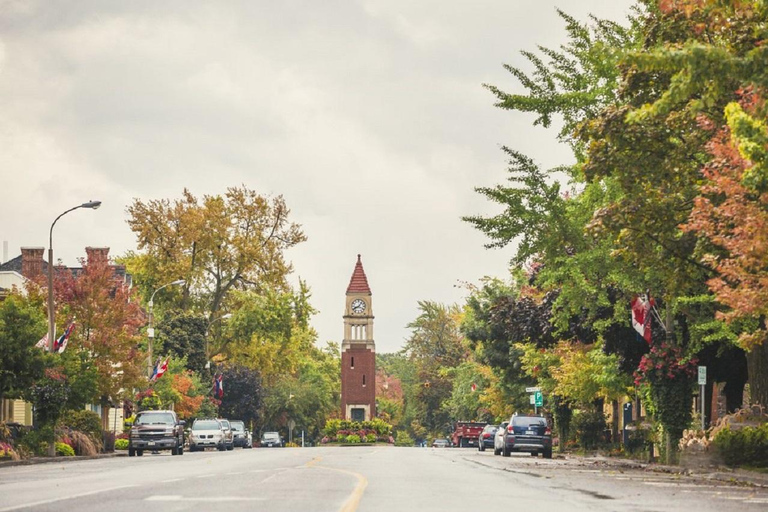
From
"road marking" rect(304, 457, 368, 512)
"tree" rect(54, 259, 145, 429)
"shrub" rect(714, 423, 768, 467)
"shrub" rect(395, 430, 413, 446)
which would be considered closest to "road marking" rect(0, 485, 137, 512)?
"road marking" rect(304, 457, 368, 512)

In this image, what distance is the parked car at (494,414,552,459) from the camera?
153 feet

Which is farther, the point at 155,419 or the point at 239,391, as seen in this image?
the point at 239,391

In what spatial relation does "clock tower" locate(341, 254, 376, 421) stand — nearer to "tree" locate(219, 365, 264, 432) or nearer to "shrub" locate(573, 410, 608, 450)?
"tree" locate(219, 365, 264, 432)

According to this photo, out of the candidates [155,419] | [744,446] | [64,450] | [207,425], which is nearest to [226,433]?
[207,425]

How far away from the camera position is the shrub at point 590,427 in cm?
5141

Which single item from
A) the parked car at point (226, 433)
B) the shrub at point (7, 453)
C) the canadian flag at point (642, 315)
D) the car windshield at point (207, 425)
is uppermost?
the canadian flag at point (642, 315)

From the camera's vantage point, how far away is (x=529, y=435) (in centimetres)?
4659

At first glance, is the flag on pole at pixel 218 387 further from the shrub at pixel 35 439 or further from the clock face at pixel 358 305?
the clock face at pixel 358 305

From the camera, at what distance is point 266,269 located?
76.4 meters

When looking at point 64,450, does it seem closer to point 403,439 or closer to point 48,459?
point 48,459

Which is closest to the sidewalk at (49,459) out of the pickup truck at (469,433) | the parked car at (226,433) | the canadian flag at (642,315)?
the parked car at (226,433)

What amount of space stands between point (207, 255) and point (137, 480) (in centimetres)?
5306

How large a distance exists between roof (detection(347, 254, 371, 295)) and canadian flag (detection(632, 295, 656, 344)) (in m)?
94.9

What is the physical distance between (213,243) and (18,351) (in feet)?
117
